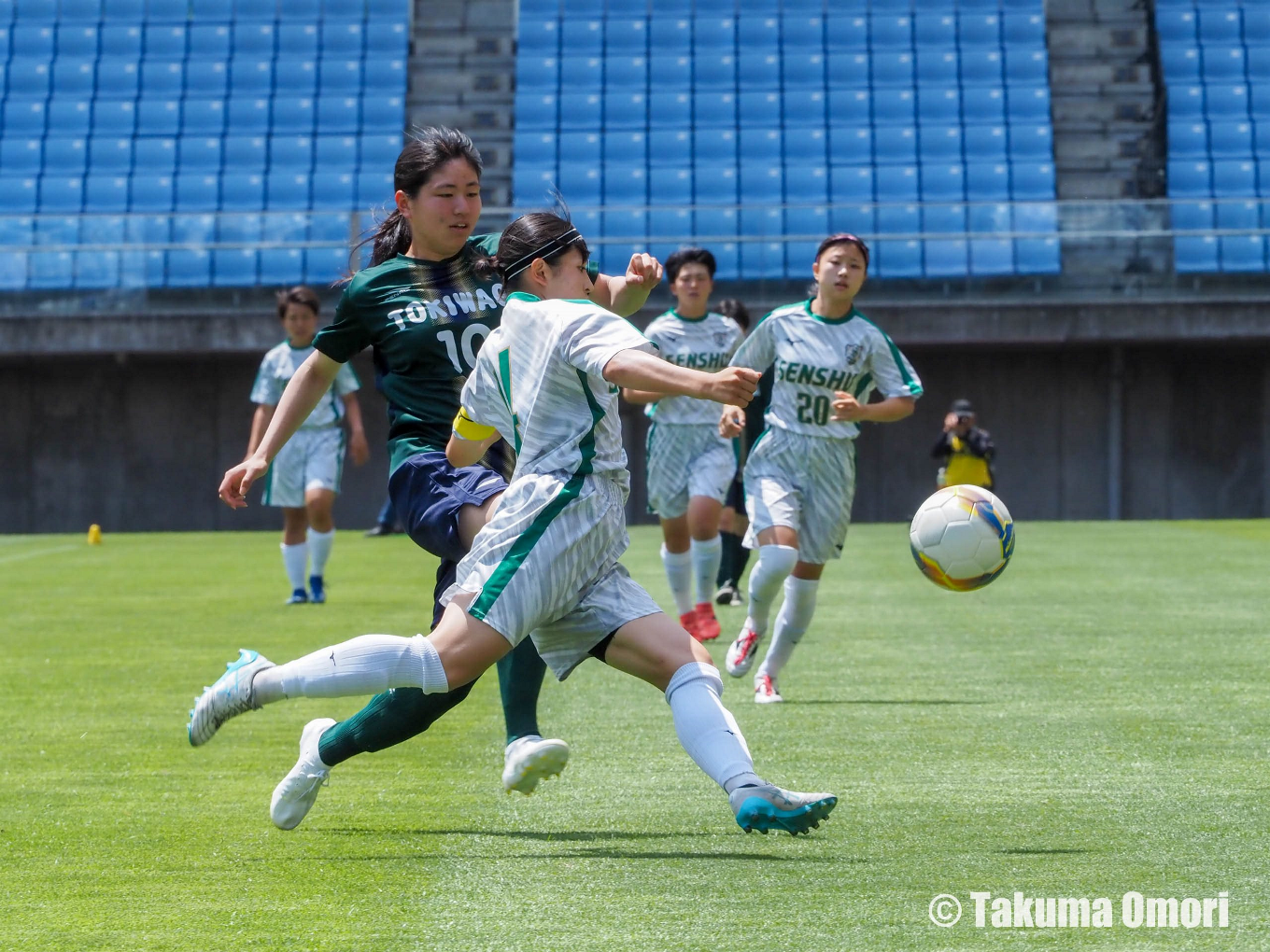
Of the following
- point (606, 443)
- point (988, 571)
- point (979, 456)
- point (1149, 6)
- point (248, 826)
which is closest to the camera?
point (606, 443)

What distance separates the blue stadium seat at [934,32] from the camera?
2780cm

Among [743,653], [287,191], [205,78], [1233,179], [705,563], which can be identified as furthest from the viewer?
[205,78]

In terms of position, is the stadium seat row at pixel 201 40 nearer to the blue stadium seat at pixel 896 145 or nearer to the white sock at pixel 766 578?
the blue stadium seat at pixel 896 145

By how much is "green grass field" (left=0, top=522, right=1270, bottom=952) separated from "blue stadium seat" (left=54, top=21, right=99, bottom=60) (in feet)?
70.4

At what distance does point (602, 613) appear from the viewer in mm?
3977

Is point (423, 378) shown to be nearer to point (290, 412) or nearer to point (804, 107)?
point (290, 412)

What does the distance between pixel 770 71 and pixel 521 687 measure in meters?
24.3

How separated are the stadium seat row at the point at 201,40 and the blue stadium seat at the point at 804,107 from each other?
22.4 feet

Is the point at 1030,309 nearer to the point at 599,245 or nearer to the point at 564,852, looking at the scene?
the point at 599,245

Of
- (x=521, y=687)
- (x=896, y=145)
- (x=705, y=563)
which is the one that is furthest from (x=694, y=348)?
(x=896, y=145)

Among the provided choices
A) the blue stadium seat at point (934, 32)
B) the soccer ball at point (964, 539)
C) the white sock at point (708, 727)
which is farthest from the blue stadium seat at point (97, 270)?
the white sock at point (708, 727)

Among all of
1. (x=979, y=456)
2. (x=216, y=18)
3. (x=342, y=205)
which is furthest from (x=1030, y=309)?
(x=216, y=18)

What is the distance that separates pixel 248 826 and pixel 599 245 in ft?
56.3

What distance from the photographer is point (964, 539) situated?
5.62m
